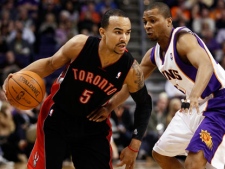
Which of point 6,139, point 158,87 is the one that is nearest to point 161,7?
point 6,139

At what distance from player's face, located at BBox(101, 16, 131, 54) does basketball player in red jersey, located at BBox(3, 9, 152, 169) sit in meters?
0.03

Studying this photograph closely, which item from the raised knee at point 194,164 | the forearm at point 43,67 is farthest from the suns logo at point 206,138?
the forearm at point 43,67

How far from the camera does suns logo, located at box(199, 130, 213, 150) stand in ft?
18.0

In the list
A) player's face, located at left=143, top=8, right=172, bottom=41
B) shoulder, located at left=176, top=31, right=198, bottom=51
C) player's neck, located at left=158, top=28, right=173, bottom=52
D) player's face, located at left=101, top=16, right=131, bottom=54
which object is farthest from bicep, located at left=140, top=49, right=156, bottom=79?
player's face, located at left=101, top=16, right=131, bottom=54

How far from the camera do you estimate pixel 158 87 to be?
15039mm

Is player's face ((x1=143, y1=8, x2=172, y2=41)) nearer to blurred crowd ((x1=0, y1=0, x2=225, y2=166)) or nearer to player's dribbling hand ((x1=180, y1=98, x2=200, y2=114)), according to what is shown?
player's dribbling hand ((x1=180, y1=98, x2=200, y2=114))

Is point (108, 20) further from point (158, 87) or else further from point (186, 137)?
point (158, 87)

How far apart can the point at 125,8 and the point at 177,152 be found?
10.7m

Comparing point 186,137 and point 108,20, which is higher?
point 108,20

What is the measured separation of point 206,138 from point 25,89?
1870 millimetres

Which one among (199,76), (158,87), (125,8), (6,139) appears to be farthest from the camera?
(125,8)

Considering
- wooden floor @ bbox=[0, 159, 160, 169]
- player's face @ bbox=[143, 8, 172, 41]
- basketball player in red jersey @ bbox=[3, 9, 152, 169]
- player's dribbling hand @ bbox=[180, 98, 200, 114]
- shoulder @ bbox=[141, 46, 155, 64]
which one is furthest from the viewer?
wooden floor @ bbox=[0, 159, 160, 169]

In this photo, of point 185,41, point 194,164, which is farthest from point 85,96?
point 194,164

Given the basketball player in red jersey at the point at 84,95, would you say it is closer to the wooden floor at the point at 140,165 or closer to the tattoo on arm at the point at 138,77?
the tattoo on arm at the point at 138,77
